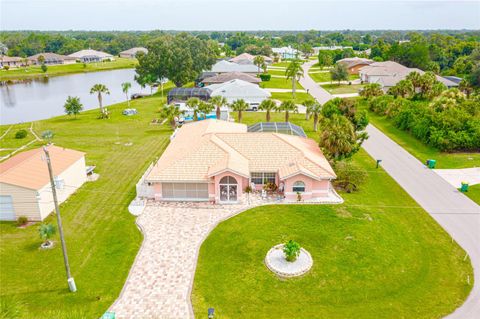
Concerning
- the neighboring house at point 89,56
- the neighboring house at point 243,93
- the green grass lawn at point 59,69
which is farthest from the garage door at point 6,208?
the neighboring house at point 89,56

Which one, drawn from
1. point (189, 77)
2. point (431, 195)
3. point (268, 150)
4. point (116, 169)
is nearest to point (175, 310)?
point (268, 150)

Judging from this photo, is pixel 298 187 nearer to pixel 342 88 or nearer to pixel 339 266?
pixel 339 266

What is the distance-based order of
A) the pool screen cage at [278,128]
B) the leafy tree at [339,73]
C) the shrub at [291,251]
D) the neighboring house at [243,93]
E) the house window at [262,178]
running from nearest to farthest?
the shrub at [291,251] → the house window at [262,178] → the pool screen cage at [278,128] → the neighboring house at [243,93] → the leafy tree at [339,73]

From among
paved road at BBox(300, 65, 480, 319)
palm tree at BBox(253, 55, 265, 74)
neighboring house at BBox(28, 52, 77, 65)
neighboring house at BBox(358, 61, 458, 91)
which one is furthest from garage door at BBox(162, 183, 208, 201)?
neighboring house at BBox(28, 52, 77, 65)

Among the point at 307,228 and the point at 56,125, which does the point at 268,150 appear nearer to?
the point at 307,228

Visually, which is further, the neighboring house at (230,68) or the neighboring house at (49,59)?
the neighboring house at (49,59)

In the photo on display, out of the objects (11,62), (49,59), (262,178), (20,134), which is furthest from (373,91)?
(11,62)

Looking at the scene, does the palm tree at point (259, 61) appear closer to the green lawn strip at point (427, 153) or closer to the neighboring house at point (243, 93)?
the neighboring house at point (243, 93)
